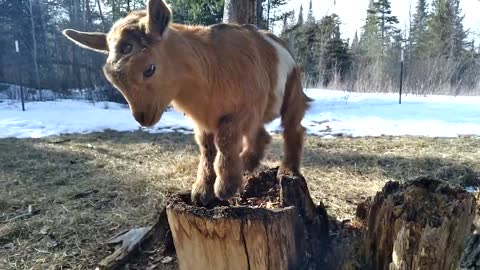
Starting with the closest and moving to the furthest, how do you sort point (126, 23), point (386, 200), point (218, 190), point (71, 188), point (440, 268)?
point (440, 268)
point (386, 200)
point (126, 23)
point (218, 190)
point (71, 188)

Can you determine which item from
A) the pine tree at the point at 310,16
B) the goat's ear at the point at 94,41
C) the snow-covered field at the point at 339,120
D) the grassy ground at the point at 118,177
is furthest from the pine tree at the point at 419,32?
the goat's ear at the point at 94,41

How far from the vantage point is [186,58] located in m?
2.22

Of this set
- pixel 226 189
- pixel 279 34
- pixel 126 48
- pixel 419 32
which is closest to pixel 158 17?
pixel 126 48

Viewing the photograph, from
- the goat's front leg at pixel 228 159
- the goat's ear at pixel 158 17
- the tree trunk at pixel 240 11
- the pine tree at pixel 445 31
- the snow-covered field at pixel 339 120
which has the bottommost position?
the snow-covered field at pixel 339 120

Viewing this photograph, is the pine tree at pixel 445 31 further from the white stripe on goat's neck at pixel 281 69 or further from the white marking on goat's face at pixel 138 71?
the white marking on goat's face at pixel 138 71

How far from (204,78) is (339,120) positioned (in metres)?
6.53

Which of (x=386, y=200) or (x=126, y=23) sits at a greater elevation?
(x=126, y=23)

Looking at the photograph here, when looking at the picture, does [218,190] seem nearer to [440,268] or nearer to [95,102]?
[440,268]

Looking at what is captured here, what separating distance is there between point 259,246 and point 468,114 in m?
7.79

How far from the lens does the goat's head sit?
6.30 ft

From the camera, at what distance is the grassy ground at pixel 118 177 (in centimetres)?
304

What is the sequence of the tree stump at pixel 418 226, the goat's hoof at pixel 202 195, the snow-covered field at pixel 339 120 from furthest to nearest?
the snow-covered field at pixel 339 120 → the goat's hoof at pixel 202 195 → the tree stump at pixel 418 226

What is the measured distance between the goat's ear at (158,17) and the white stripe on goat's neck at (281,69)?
1012 millimetres

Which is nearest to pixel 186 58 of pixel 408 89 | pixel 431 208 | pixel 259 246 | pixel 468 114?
pixel 259 246
